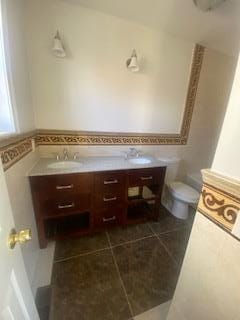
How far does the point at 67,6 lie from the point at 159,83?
1.19m

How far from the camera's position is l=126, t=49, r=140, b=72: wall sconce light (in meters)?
1.74

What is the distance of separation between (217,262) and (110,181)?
3.64 feet

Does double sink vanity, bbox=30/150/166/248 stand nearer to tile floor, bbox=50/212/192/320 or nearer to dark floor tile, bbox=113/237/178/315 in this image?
tile floor, bbox=50/212/192/320

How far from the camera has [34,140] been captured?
5.41 ft

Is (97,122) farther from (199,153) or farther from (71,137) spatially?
(199,153)

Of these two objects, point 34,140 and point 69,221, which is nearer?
point 34,140

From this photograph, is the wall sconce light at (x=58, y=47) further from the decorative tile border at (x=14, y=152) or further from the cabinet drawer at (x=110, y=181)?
the cabinet drawer at (x=110, y=181)

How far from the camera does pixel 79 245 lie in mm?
1663

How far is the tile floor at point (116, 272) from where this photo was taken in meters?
1.17

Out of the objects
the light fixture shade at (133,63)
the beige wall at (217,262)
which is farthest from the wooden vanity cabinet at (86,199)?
the light fixture shade at (133,63)

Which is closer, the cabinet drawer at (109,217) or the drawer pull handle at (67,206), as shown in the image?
the drawer pull handle at (67,206)

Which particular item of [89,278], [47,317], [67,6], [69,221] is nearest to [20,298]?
[47,317]

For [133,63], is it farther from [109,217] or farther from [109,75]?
[109,217]

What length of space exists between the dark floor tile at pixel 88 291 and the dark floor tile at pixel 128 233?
0.23 metres
